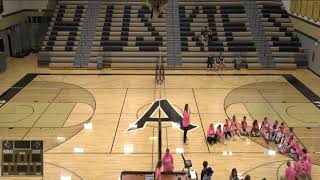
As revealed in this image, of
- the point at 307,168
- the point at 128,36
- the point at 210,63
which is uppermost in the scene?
the point at 128,36

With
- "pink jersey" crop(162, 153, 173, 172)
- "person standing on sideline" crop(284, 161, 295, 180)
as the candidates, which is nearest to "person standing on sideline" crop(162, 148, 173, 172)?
"pink jersey" crop(162, 153, 173, 172)

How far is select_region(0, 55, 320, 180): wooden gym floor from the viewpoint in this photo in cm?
1248

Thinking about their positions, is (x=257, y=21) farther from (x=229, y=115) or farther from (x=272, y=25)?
(x=229, y=115)

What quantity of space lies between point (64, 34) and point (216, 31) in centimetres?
1082

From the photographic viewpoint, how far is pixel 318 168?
39.9ft

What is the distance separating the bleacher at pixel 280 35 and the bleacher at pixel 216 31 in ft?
4.60

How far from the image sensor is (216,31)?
26.8m

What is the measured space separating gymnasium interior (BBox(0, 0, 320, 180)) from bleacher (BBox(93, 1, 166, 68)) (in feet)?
0.25

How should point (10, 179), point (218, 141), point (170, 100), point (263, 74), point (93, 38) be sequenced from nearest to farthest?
1. point (10, 179)
2. point (218, 141)
3. point (170, 100)
4. point (263, 74)
5. point (93, 38)

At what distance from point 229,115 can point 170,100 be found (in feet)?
10.6

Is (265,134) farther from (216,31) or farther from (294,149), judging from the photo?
(216,31)

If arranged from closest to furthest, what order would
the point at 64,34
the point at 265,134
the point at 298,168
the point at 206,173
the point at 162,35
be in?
the point at 206,173 < the point at 298,168 < the point at 265,134 < the point at 162,35 < the point at 64,34

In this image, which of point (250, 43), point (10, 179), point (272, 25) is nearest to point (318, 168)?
point (10, 179)

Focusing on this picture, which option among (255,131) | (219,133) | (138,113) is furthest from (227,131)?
(138,113)
